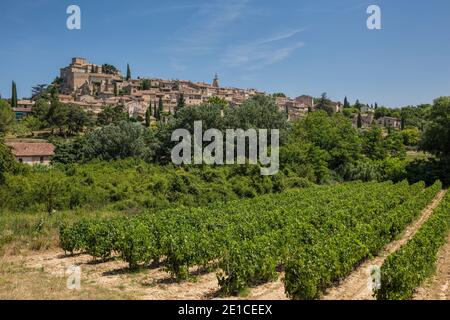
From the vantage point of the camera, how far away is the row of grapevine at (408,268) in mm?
10453

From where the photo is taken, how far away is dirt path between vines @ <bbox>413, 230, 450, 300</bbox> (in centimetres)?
1132

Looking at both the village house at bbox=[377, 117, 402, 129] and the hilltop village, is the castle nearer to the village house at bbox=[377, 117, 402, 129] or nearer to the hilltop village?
the hilltop village

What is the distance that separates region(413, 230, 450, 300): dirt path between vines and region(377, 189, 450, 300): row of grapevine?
0.20m

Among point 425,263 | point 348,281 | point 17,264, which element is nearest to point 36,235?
point 17,264

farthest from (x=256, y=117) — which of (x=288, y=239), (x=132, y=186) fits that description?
(x=288, y=239)

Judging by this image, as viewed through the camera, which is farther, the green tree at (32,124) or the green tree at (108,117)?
the green tree at (108,117)

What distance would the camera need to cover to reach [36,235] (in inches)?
715

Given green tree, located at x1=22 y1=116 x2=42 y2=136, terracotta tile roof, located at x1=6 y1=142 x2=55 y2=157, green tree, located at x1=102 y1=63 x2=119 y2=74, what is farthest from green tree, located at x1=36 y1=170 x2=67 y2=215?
green tree, located at x1=102 y1=63 x2=119 y2=74

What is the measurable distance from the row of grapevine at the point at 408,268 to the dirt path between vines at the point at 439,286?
20cm

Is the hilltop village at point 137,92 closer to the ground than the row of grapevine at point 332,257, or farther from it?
farther from it

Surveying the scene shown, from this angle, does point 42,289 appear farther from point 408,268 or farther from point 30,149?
point 30,149

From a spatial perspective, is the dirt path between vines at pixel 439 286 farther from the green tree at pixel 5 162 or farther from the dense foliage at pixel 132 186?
the green tree at pixel 5 162

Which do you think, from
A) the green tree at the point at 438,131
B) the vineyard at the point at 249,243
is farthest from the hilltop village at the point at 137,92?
the vineyard at the point at 249,243
